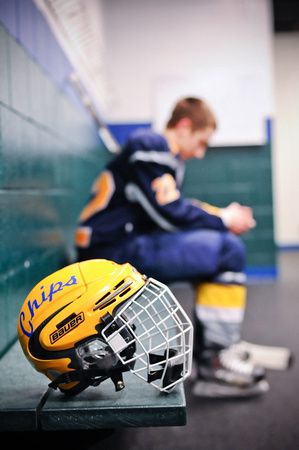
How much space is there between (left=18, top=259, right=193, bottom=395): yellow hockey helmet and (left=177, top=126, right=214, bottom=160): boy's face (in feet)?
3.82

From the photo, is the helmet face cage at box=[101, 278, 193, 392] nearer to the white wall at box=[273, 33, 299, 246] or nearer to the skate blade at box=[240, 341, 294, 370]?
the skate blade at box=[240, 341, 294, 370]

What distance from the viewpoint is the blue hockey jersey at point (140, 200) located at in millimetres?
1709

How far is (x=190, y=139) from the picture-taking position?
6.39 ft

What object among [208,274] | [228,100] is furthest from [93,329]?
[228,100]

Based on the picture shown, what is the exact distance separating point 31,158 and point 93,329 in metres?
0.76

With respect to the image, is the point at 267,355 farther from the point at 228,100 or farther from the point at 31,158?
the point at 228,100

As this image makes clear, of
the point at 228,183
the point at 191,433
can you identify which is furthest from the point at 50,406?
the point at 228,183

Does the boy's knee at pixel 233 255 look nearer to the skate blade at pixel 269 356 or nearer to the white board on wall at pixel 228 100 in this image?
the skate blade at pixel 269 356

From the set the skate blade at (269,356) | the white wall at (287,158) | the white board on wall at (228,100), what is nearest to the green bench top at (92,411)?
the skate blade at (269,356)

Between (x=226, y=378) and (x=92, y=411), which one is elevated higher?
(x=92, y=411)

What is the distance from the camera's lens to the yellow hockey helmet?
0.81m

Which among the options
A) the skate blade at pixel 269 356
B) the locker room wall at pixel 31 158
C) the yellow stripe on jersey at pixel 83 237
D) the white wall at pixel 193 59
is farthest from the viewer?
the white wall at pixel 193 59

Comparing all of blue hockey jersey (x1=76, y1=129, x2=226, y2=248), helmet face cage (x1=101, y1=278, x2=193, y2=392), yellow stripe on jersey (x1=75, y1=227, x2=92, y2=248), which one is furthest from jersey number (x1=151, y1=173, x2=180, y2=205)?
helmet face cage (x1=101, y1=278, x2=193, y2=392)

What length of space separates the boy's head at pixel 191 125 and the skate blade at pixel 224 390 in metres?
0.83
